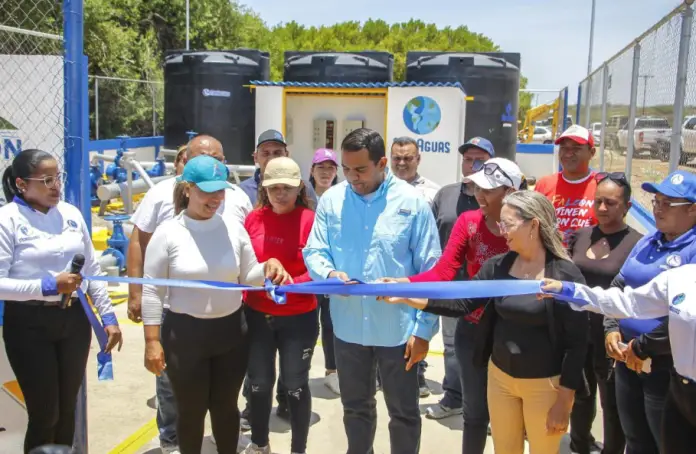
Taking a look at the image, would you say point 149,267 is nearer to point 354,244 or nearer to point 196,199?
point 196,199

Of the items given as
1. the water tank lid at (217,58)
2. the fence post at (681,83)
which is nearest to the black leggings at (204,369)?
the fence post at (681,83)

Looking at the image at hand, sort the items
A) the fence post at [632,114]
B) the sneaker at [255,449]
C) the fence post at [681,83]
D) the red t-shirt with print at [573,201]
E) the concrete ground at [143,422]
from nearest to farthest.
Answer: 1. the concrete ground at [143,422]
2. the sneaker at [255,449]
3. the red t-shirt with print at [573,201]
4. the fence post at [681,83]
5. the fence post at [632,114]

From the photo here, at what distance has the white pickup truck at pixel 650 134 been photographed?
5.77 m

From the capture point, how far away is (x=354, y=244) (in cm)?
346

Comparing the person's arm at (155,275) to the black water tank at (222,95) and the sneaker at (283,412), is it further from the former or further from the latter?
the black water tank at (222,95)

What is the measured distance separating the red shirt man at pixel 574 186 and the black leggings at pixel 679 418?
5.21 ft

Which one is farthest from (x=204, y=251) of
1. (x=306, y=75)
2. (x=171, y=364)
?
(x=306, y=75)

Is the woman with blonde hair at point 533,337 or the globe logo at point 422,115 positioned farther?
the globe logo at point 422,115

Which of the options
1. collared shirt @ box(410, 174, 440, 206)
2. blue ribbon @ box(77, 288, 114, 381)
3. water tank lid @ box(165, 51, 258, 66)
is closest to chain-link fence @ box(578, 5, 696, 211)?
collared shirt @ box(410, 174, 440, 206)

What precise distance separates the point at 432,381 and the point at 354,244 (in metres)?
2.52

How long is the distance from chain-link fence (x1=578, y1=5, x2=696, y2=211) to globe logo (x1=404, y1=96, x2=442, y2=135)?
2556 mm

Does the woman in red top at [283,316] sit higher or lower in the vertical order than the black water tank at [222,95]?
lower

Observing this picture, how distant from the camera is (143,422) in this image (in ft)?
15.5

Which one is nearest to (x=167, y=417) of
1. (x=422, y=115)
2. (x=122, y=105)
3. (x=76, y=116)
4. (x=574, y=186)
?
(x=76, y=116)
